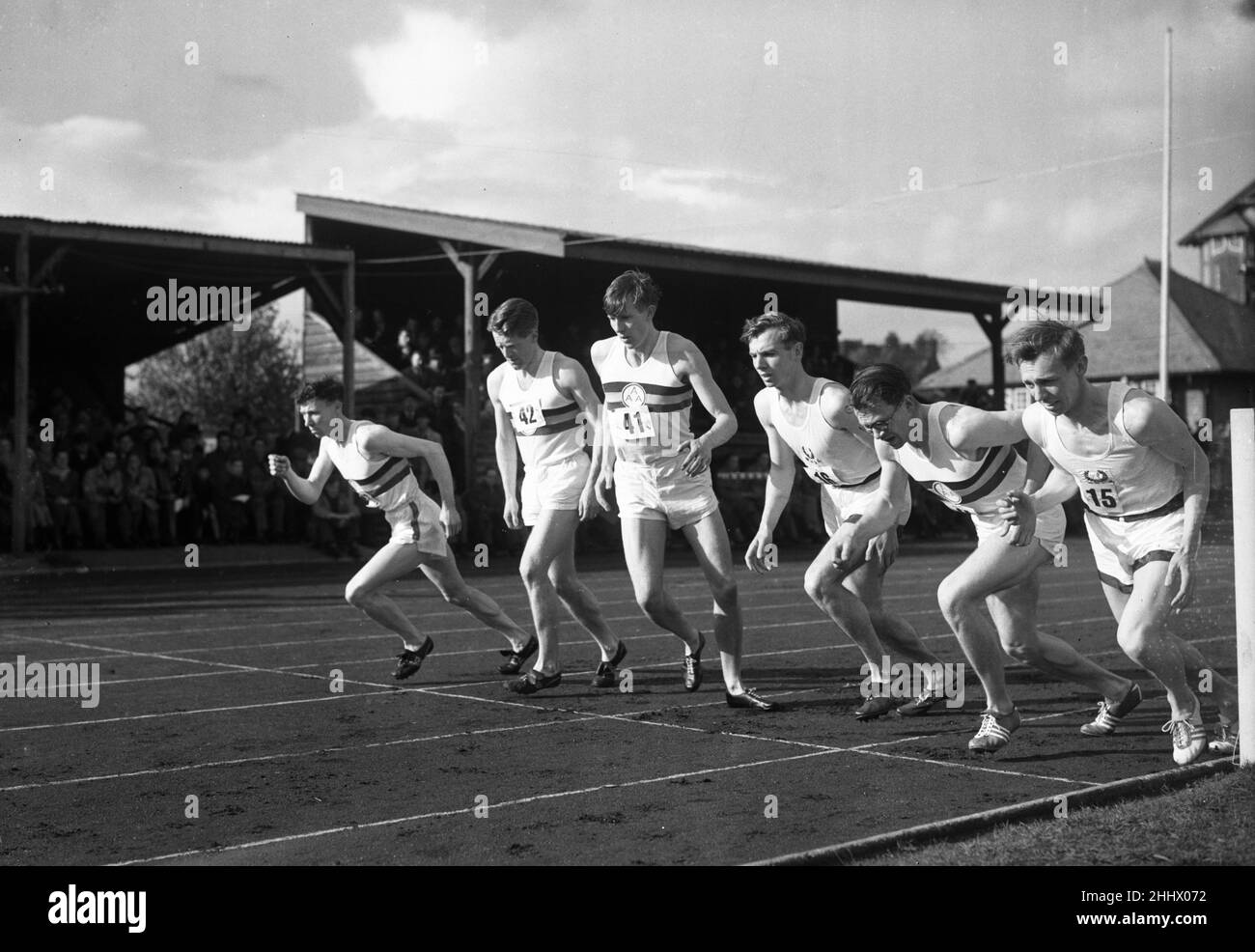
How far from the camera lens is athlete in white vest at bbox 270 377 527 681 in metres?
9.43

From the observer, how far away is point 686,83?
1305 centimetres

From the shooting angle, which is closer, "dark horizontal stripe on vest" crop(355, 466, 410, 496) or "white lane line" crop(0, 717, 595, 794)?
"white lane line" crop(0, 717, 595, 794)

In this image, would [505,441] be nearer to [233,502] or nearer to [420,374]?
[233,502]

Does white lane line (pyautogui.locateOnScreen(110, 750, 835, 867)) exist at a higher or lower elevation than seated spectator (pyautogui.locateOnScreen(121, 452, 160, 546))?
lower

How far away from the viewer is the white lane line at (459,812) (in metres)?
5.23

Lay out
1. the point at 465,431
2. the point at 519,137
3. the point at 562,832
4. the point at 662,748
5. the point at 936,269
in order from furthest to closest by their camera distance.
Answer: the point at 936,269, the point at 465,431, the point at 519,137, the point at 662,748, the point at 562,832

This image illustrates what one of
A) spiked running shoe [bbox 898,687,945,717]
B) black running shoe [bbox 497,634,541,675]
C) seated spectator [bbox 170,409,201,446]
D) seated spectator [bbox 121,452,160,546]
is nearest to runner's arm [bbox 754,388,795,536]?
spiked running shoe [bbox 898,687,945,717]

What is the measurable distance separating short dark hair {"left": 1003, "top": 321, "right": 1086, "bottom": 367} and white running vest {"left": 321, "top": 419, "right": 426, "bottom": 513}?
15.4 feet

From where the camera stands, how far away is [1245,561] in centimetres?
606

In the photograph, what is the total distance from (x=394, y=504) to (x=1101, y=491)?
4.98 metres

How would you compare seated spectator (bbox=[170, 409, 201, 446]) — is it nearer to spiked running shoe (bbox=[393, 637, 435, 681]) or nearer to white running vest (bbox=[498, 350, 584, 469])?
spiked running shoe (bbox=[393, 637, 435, 681])

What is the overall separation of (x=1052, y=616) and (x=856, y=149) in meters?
9.56
